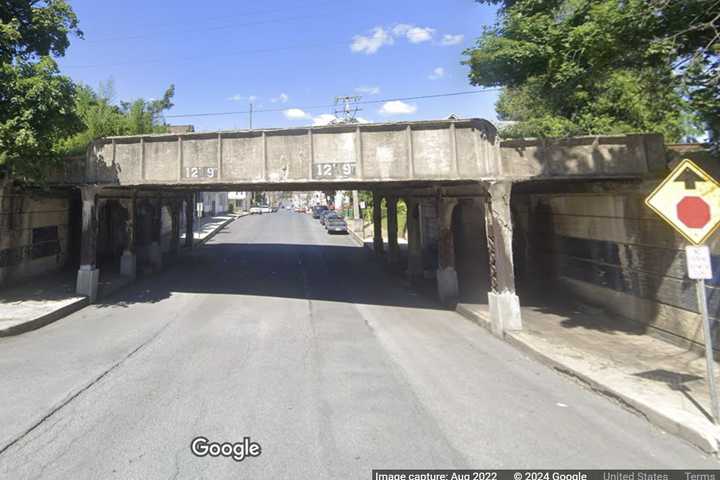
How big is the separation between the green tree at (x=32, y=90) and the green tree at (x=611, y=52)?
13360mm

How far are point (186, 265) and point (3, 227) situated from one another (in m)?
9.90

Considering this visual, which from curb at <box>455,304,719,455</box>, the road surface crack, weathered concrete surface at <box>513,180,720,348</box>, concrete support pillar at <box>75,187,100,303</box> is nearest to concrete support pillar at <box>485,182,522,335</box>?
curb at <box>455,304,719,455</box>

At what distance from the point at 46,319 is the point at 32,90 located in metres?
7.04

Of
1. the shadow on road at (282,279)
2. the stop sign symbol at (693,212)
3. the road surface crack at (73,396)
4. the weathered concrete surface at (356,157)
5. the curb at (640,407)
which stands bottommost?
the curb at (640,407)

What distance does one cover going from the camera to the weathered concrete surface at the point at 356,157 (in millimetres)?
12086

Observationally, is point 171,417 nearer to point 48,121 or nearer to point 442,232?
point 48,121

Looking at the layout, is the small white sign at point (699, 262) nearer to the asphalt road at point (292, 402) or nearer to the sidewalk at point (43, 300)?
the asphalt road at point (292, 402)

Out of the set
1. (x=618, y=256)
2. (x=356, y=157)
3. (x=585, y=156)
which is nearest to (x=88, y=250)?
(x=356, y=157)

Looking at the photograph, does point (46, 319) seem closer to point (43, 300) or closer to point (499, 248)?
point (43, 300)

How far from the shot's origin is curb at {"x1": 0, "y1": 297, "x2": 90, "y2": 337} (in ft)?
35.5

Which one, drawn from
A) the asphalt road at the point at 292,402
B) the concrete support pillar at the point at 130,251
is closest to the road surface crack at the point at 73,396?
the asphalt road at the point at 292,402

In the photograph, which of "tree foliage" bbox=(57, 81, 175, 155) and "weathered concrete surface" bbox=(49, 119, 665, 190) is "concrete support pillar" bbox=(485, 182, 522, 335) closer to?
"weathered concrete surface" bbox=(49, 119, 665, 190)

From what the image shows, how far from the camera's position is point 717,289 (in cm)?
887

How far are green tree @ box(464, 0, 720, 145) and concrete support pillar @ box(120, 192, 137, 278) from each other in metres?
17.6
